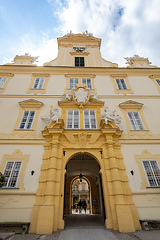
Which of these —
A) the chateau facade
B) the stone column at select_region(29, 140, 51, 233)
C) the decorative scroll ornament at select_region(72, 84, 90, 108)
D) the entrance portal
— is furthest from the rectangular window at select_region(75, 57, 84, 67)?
the stone column at select_region(29, 140, 51, 233)

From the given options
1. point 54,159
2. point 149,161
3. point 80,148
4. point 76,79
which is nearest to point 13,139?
point 54,159

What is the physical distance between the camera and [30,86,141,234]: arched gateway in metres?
6.39

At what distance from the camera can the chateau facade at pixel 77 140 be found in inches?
270

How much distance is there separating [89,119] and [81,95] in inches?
96.1

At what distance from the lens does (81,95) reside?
11039 mm

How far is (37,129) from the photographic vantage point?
9414 mm

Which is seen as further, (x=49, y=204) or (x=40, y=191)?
(x=40, y=191)

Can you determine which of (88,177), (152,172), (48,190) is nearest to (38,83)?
(48,190)

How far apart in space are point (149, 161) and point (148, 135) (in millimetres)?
1973

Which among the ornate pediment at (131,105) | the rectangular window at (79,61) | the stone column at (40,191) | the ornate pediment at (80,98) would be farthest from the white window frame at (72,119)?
the rectangular window at (79,61)

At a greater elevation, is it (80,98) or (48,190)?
(80,98)

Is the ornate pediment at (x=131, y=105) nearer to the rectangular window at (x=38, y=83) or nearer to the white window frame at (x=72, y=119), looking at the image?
the white window frame at (x=72, y=119)

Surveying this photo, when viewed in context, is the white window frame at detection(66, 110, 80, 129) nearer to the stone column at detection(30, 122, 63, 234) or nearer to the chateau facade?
the chateau facade

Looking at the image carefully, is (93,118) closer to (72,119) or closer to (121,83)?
(72,119)
